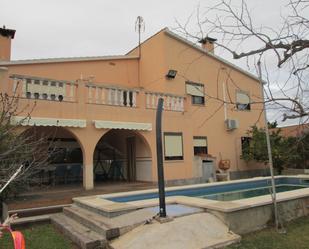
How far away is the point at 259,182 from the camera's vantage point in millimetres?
19578

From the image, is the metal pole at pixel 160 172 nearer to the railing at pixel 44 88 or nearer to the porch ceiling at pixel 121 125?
the porch ceiling at pixel 121 125

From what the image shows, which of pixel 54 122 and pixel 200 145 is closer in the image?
pixel 54 122

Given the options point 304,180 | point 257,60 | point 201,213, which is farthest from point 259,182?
point 257,60

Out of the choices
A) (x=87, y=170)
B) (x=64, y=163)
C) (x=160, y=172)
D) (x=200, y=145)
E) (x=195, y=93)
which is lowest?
(x=160, y=172)

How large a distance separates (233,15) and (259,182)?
16605 mm

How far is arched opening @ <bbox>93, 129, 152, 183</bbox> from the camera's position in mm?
21250

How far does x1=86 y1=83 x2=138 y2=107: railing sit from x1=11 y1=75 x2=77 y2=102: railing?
110 centimetres

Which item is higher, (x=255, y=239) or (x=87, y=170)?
(x=87, y=170)

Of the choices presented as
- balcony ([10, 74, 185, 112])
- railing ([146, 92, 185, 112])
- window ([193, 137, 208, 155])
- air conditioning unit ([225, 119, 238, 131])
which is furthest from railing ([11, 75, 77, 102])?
air conditioning unit ([225, 119, 238, 131])

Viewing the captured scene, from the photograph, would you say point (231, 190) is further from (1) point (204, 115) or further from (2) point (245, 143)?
(2) point (245, 143)

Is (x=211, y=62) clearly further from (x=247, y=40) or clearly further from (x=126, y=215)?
(x=247, y=40)

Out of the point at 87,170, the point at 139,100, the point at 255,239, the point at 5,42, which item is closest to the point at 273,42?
the point at 255,239

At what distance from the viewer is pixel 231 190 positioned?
17781 millimetres

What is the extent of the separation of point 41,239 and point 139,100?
11.7 m
